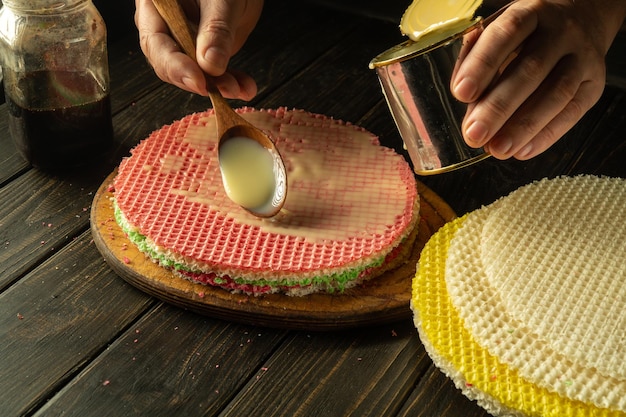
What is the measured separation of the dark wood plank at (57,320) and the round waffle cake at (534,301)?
398 millimetres

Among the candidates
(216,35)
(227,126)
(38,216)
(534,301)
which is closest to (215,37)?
(216,35)

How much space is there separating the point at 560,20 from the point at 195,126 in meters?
0.59

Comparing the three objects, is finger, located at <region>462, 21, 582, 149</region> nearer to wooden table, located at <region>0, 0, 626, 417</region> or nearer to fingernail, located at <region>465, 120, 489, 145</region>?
fingernail, located at <region>465, 120, 489, 145</region>

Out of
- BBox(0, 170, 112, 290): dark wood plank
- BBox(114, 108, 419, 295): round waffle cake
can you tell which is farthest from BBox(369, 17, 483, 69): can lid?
BBox(0, 170, 112, 290): dark wood plank

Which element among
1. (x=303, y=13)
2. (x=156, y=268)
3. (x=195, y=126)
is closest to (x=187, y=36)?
(x=195, y=126)

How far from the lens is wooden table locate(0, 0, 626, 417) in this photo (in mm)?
1027

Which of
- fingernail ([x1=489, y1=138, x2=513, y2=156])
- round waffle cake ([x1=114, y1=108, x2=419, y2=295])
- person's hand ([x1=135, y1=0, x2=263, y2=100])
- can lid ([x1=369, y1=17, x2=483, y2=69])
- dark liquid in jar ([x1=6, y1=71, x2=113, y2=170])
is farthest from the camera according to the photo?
dark liquid in jar ([x1=6, y1=71, x2=113, y2=170])

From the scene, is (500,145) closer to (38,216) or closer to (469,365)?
(469,365)

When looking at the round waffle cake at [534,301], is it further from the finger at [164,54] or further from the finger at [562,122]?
the finger at [164,54]

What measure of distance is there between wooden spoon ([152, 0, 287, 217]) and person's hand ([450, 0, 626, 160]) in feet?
1.09

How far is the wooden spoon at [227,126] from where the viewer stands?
48.4 inches

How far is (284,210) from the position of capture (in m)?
1.24

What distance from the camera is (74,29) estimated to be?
1.36m

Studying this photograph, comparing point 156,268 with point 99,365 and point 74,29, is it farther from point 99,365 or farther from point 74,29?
point 74,29
